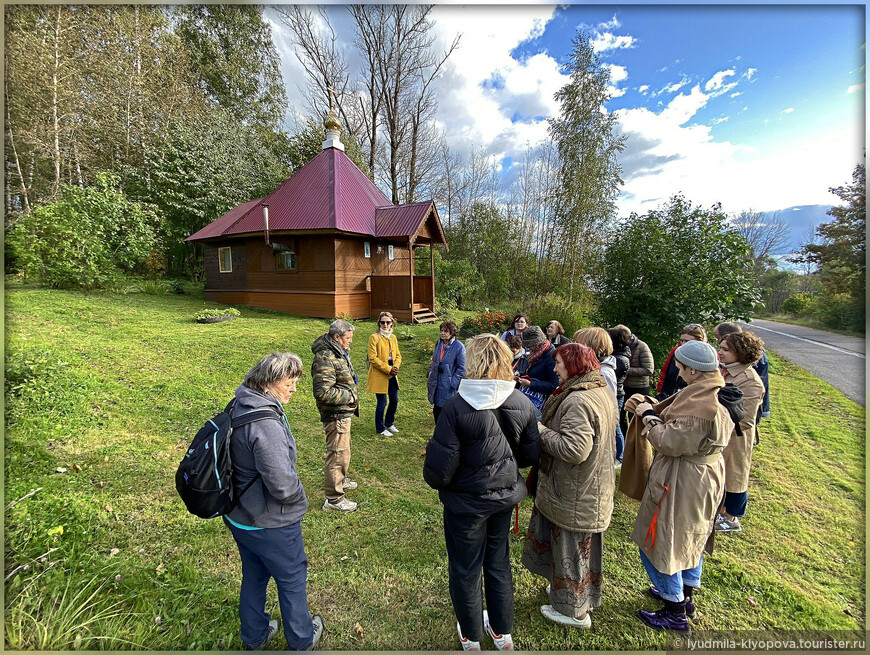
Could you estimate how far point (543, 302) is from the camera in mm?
11164

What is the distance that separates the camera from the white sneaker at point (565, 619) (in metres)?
2.31

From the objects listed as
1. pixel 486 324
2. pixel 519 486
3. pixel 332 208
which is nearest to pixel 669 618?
pixel 519 486

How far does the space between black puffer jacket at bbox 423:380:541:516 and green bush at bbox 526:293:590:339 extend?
7.93m

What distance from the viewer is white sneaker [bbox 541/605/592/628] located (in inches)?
91.0

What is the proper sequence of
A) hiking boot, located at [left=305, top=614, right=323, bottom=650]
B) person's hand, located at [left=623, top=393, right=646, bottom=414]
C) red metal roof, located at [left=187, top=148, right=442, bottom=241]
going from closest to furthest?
hiking boot, located at [left=305, top=614, right=323, bottom=650], person's hand, located at [left=623, top=393, right=646, bottom=414], red metal roof, located at [left=187, top=148, right=442, bottom=241]

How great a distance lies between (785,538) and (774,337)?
15551mm

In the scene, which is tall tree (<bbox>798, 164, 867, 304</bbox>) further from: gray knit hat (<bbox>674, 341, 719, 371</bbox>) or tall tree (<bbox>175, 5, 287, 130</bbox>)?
tall tree (<bbox>175, 5, 287, 130</bbox>)

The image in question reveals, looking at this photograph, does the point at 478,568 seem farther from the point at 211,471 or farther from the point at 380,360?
the point at 380,360

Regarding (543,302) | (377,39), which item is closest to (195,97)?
(377,39)

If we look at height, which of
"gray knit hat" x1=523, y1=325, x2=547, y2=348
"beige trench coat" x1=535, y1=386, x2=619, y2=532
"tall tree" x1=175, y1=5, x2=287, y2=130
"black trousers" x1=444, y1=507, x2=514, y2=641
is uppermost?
"tall tree" x1=175, y1=5, x2=287, y2=130

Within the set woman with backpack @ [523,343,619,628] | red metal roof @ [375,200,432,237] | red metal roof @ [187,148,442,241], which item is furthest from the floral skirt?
red metal roof @ [375,200,432,237]

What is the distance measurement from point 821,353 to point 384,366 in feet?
46.4

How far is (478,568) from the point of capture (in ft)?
6.81

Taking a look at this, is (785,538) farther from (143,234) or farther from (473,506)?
(143,234)
